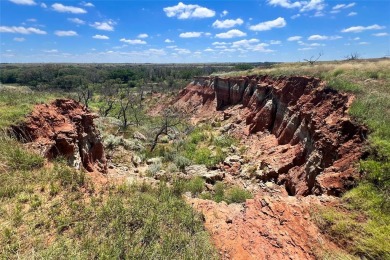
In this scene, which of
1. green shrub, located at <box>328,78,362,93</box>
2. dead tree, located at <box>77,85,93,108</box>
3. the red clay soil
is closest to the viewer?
the red clay soil

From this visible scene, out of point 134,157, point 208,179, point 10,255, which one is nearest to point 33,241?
point 10,255

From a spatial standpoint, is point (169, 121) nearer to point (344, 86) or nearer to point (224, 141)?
point (224, 141)

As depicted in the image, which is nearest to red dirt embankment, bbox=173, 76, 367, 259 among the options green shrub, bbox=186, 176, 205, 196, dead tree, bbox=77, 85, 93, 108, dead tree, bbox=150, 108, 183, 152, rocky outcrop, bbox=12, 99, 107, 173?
green shrub, bbox=186, 176, 205, 196

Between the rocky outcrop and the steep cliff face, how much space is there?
9.61 m

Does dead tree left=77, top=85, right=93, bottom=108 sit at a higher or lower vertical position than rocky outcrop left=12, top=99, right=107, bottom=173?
lower

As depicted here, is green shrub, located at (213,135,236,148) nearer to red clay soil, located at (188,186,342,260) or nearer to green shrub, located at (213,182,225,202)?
green shrub, located at (213,182,225,202)

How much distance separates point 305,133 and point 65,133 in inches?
519

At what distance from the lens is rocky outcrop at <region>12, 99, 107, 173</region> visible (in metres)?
10.1

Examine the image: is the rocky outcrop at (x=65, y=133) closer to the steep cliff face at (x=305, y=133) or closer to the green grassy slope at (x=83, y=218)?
the green grassy slope at (x=83, y=218)

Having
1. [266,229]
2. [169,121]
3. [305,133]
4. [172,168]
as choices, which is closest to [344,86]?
[305,133]

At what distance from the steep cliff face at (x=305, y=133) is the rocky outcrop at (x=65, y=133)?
378 inches

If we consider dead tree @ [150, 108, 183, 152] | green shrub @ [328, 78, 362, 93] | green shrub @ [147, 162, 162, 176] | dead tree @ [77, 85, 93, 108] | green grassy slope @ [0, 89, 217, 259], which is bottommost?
dead tree @ [150, 108, 183, 152]

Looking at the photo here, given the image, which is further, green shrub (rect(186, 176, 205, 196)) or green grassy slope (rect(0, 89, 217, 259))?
green shrub (rect(186, 176, 205, 196))

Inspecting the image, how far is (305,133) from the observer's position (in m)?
16.3
